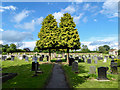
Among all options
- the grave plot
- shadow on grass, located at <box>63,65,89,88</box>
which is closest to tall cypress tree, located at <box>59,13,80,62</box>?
shadow on grass, located at <box>63,65,89,88</box>

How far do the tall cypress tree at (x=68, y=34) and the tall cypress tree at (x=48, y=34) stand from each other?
1414mm

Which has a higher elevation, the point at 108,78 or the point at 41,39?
the point at 41,39

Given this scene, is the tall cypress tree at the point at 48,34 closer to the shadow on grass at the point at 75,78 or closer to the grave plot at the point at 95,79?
the shadow on grass at the point at 75,78

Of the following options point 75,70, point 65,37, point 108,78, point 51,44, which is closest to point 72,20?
point 65,37

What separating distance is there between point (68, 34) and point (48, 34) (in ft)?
14.4

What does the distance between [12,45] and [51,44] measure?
78399 mm

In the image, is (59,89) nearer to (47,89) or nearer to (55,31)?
(47,89)

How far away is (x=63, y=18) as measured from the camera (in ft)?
72.2

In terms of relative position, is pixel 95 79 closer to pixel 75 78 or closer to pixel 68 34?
pixel 75 78

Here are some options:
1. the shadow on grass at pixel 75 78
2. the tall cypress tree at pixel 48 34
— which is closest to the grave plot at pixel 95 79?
the shadow on grass at pixel 75 78

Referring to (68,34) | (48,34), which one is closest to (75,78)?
(68,34)

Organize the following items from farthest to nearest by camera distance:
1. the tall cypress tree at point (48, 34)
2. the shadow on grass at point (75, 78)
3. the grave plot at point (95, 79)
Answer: the tall cypress tree at point (48, 34) < the shadow on grass at point (75, 78) < the grave plot at point (95, 79)

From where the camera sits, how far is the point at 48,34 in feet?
73.2

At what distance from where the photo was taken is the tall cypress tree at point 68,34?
2103cm
